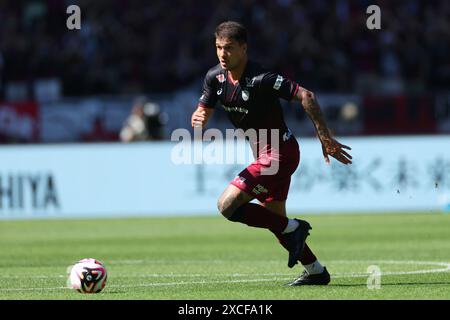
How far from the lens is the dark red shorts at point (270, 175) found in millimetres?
9562

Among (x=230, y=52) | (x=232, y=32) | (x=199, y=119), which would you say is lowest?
(x=199, y=119)

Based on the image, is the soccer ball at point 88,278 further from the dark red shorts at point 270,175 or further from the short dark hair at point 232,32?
the short dark hair at point 232,32

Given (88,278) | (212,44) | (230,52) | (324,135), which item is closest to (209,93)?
(230,52)

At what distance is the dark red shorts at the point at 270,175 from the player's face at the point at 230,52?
32.9 inches

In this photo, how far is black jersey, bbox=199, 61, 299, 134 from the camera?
9414 millimetres

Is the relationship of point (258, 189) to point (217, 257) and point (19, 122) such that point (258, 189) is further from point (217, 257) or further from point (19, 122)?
point (19, 122)

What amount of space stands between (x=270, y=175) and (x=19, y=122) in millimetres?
15813

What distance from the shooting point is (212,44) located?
26.3 metres

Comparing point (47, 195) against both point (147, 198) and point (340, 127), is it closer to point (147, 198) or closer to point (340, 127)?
point (147, 198)

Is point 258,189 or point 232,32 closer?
point 232,32

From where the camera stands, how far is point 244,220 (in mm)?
9516

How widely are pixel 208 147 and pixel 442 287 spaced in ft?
37.5

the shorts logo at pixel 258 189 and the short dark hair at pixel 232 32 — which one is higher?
the short dark hair at pixel 232 32

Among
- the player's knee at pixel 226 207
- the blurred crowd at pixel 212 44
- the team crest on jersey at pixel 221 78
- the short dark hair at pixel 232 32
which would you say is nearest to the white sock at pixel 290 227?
the player's knee at pixel 226 207
